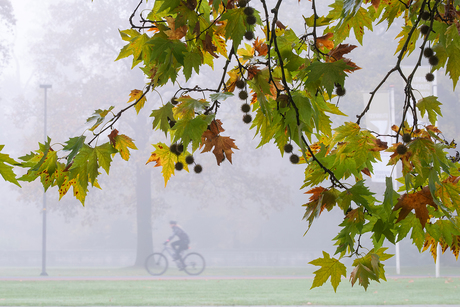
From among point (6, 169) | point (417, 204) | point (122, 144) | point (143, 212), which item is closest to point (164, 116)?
point (122, 144)

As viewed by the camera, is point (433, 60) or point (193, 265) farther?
point (193, 265)

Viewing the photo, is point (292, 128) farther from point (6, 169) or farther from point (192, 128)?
point (6, 169)

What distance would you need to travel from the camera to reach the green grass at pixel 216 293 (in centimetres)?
1012

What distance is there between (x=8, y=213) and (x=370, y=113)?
3851cm

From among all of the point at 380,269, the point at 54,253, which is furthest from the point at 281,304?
the point at 54,253

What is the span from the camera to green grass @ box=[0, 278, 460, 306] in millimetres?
10125

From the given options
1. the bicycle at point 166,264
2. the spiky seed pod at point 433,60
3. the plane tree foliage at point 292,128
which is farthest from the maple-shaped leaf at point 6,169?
the bicycle at point 166,264

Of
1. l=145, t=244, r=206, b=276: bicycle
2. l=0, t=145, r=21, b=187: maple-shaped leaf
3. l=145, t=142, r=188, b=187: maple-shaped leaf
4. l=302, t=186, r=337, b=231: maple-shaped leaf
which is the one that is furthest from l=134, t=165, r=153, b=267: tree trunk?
l=0, t=145, r=21, b=187: maple-shaped leaf

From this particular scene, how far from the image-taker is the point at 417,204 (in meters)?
1.87

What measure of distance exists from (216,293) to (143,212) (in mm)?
13073

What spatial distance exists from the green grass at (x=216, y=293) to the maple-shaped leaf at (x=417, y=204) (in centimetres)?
829

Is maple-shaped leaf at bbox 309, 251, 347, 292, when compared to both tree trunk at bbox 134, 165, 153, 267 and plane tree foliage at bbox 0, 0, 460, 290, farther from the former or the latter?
tree trunk at bbox 134, 165, 153, 267

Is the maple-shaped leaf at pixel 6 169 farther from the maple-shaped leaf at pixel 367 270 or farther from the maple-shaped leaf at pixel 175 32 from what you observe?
the maple-shaped leaf at pixel 367 270

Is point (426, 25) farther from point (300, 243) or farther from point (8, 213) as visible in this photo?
point (8, 213)
